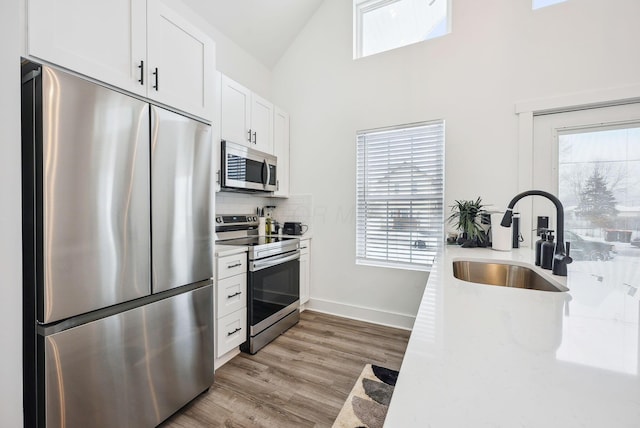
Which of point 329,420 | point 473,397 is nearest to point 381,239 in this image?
point 329,420

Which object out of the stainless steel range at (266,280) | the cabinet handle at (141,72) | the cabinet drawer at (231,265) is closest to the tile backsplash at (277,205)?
the stainless steel range at (266,280)

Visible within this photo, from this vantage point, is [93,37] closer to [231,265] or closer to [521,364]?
[231,265]

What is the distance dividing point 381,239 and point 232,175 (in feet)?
5.47

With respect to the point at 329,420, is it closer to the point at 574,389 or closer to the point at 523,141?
the point at 574,389

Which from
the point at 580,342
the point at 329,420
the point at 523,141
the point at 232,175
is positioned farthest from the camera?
the point at 232,175

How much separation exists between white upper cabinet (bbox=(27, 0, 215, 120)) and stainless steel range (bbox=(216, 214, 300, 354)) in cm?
120

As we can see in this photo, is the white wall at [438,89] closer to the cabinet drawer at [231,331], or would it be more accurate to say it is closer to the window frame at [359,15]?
the window frame at [359,15]

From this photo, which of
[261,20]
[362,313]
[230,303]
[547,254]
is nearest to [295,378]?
[230,303]

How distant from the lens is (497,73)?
7.81 ft

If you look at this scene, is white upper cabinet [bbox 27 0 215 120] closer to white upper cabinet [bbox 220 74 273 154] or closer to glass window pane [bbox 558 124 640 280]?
white upper cabinet [bbox 220 74 273 154]

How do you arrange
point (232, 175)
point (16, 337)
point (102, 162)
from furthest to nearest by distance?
point (232, 175) < point (102, 162) < point (16, 337)

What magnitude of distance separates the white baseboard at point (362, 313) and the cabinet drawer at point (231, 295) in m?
1.17

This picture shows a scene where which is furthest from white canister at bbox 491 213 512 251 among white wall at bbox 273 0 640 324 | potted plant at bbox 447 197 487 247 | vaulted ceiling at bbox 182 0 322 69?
vaulted ceiling at bbox 182 0 322 69

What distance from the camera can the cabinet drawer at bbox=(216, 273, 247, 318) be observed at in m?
2.00
